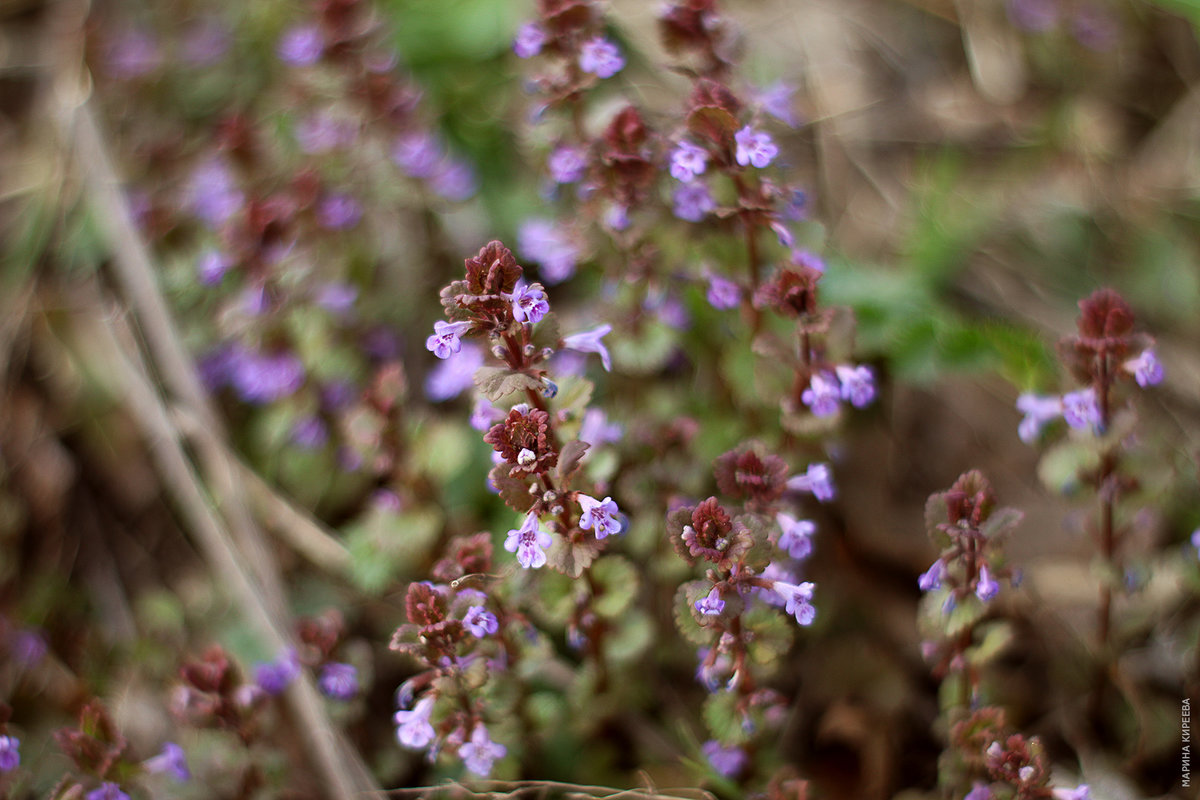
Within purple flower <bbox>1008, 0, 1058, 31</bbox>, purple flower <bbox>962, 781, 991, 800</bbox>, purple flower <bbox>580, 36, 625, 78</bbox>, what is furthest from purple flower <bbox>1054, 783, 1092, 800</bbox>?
purple flower <bbox>1008, 0, 1058, 31</bbox>

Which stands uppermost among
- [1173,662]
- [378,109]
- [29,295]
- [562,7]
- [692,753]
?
[562,7]

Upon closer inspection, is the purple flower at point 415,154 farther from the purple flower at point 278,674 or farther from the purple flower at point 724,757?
the purple flower at point 724,757

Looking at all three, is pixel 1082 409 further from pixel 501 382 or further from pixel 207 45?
pixel 207 45

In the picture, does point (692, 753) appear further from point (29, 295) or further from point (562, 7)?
point (29, 295)

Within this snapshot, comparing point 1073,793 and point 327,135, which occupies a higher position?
point 327,135

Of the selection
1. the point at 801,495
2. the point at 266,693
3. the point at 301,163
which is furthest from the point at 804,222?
the point at 301,163

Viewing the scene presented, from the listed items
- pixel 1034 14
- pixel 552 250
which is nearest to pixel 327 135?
pixel 552 250
